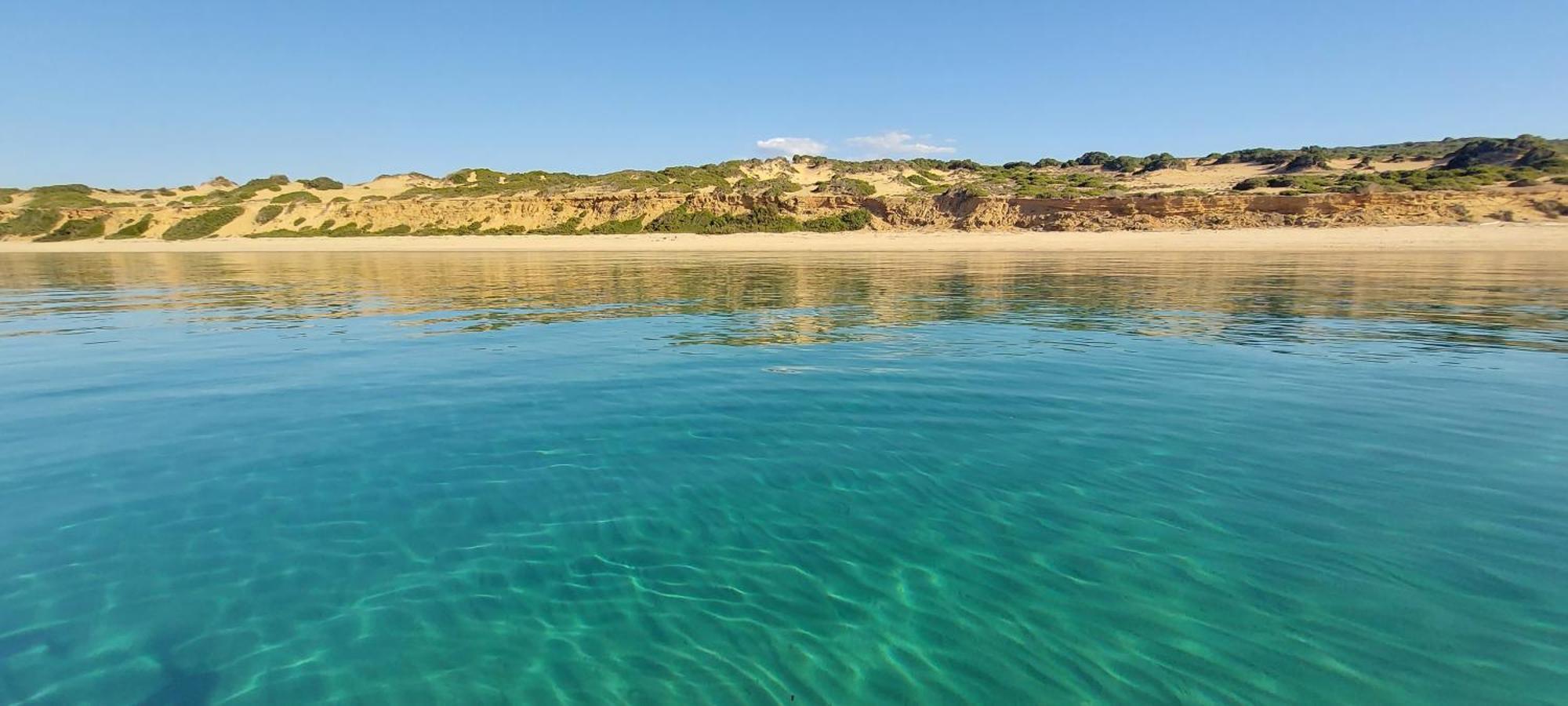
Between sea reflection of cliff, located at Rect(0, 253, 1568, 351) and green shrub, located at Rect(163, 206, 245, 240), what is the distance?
33.5 m

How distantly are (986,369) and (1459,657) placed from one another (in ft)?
22.3

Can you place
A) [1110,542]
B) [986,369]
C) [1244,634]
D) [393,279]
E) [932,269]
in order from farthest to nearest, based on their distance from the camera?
[932,269], [393,279], [986,369], [1110,542], [1244,634]

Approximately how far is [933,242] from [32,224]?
83906 mm

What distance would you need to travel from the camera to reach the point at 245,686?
343 cm

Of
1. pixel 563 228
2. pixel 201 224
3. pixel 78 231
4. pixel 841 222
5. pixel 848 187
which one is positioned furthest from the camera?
pixel 78 231

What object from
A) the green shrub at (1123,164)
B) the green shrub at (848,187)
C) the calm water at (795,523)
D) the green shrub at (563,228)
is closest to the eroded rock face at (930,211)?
the green shrub at (563,228)

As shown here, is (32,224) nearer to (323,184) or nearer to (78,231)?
(78,231)

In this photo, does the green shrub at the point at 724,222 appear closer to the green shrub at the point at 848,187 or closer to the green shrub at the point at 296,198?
the green shrub at the point at 848,187

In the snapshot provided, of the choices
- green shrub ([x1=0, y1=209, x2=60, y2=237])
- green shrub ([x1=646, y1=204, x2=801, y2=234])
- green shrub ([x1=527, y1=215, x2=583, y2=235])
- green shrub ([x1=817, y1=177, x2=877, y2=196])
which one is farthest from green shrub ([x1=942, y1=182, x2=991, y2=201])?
green shrub ([x1=0, y1=209, x2=60, y2=237])

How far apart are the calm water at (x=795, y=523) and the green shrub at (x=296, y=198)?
2723 inches

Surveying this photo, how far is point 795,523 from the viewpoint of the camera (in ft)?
16.8

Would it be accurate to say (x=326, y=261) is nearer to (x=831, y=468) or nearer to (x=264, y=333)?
(x=264, y=333)

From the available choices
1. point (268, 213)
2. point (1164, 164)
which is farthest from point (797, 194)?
point (268, 213)

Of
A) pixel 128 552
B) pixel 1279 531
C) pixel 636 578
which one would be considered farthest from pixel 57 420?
pixel 1279 531
